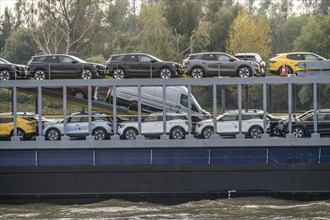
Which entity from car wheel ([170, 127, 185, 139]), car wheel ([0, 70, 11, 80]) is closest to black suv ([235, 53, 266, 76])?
car wheel ([170, 127, 185, 139])

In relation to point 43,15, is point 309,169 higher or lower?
lower

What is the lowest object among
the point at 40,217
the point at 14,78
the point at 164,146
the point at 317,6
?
the point at 40,217

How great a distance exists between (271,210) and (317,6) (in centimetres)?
5178

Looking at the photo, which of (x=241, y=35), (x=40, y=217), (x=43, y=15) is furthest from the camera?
(x=43, y=15)

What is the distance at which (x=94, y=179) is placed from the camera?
2747 centimetres

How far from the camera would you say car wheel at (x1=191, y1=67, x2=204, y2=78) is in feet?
100

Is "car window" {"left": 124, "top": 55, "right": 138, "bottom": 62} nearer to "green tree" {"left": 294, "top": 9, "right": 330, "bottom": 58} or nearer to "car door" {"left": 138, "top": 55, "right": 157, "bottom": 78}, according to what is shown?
"car door" {"left": 138, "top": 55, "right": 157, "bottom": 78}

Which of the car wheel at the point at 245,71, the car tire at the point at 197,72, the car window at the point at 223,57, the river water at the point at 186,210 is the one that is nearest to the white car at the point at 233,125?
the car wheel at the point at 245,71

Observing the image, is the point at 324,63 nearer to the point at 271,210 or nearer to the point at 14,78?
the point at 271,210

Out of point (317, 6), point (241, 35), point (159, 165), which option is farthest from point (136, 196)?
point (317, 6)

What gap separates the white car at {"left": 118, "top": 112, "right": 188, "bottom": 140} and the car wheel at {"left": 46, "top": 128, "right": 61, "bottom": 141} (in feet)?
6.71

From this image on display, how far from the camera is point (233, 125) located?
28906mm

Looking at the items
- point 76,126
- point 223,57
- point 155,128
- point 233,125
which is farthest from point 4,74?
point 233,125

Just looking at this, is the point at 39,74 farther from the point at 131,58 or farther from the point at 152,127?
the point at 152,127
